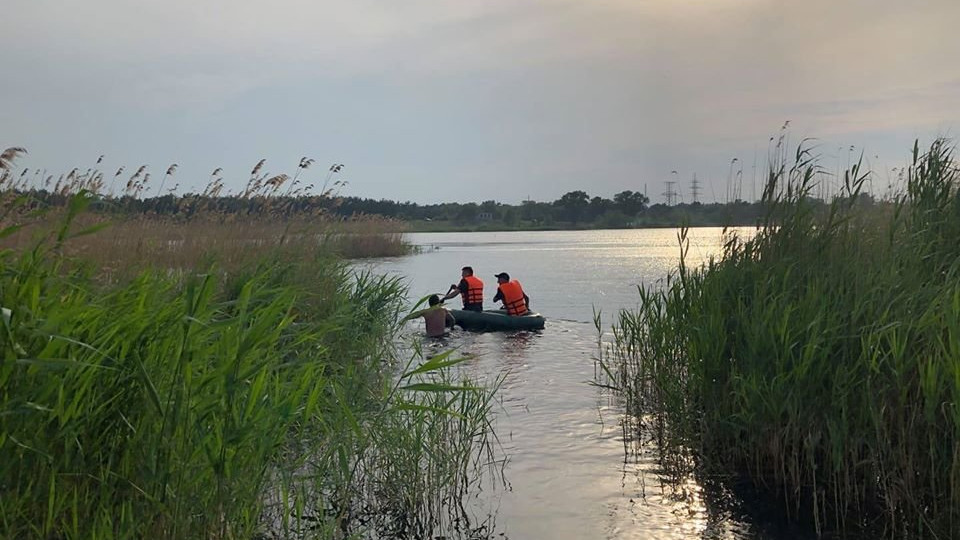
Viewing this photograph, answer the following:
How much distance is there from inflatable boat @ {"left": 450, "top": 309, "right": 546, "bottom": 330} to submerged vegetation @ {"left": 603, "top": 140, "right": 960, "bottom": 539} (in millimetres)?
7507

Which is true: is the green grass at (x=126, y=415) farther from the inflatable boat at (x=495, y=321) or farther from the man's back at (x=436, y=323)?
the inflatable boat at (x=495, y=321)

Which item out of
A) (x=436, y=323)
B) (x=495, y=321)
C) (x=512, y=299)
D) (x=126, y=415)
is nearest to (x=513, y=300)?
(x=512, y=299)

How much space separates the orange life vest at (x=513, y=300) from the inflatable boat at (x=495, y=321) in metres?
0.15

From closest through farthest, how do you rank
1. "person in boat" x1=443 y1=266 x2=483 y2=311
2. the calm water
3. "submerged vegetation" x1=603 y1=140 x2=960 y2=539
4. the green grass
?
the green grass → "submerged vegetation" x1=603 y1=140 x2=960 y2=539 → the calm water → "person in boat" x1=443 y1=266 x2=483 y2=311

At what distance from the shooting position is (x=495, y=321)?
15.1m

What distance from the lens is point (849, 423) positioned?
515 centimetres

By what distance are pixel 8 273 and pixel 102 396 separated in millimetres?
682

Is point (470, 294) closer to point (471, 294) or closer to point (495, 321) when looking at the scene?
point (471, 294)

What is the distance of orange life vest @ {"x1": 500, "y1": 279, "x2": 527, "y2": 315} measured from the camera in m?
15.2

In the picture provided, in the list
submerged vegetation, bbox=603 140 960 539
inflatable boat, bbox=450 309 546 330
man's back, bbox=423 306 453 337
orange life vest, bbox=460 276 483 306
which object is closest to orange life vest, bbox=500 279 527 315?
inflatable boat, bbox=450 309 546 330

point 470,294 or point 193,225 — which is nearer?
point 193,225

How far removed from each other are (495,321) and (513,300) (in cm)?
55

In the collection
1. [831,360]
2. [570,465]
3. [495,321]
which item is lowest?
[570,465]

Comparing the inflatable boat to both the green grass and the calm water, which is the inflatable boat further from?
the green grass
